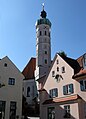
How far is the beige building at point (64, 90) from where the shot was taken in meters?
31.4

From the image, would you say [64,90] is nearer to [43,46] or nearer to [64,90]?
[64,90]

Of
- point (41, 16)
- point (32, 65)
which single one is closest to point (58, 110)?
point (32, 65)

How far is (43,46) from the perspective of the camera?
68250 mm

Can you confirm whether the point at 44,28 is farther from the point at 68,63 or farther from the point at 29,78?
the point at 68,63

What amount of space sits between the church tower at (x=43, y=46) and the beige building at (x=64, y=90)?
2444 cm

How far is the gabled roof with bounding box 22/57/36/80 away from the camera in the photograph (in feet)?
224

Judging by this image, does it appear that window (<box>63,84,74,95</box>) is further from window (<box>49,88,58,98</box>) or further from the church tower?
the church tower

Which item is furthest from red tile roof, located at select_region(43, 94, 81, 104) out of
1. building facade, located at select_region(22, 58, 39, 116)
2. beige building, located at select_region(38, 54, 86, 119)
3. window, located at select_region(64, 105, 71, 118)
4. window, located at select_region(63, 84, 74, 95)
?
building facade, located at select_region(22, 58, 39, 116)

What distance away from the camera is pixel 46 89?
129ft

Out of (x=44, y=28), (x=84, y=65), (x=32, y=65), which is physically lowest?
(x=84, y=65)

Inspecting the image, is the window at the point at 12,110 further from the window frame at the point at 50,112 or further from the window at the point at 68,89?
the window at the point at 68,89

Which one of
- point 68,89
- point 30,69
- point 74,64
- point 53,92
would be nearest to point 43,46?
point 30,69

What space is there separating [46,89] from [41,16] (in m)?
41.0

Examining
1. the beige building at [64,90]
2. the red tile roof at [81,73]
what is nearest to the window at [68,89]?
the beige building at [64,90]
